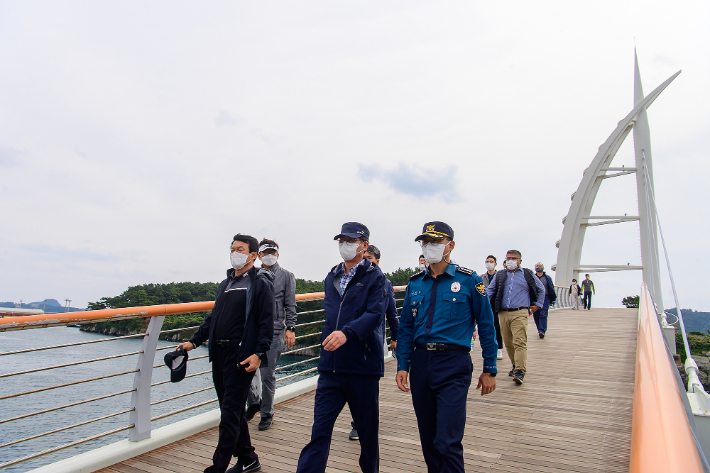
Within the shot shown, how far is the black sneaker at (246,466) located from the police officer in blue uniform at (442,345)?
4.28 ft

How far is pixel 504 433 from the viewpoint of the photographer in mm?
4301

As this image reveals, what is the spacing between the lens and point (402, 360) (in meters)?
3.08

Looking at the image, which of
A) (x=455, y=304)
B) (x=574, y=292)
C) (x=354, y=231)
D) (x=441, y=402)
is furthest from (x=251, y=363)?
(x=574, y=292)

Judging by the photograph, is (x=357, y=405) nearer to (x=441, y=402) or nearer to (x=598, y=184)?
(x=441, y=402)

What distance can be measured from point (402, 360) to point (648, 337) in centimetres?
153

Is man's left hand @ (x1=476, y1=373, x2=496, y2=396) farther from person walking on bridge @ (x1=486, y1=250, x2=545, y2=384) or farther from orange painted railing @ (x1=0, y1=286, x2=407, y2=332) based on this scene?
person walking on bridge @ (x1=486, y1=250, x2=545, y2=384)

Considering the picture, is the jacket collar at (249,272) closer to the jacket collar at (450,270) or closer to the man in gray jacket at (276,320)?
the man in gray jacket at (276,320)

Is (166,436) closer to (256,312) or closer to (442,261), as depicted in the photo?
(256,312)

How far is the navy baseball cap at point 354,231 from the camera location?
3355mm

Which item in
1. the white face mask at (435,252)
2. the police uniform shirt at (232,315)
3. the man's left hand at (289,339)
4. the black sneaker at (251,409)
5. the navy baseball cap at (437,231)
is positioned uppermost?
the navy baseball cap at (437,231)

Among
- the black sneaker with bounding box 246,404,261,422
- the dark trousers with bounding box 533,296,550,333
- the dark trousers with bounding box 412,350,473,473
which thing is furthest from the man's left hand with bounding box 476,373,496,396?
the dark trousers with bounding box 533,296,550,333

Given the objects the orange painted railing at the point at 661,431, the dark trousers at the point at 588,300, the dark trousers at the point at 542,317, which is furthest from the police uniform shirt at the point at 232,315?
the dark trousers at the point at 588,300

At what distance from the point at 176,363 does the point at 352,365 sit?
4.37ft

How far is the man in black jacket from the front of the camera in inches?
126
